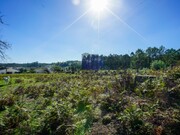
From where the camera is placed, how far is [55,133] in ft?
17.5

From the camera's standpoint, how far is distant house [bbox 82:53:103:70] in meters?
89.1

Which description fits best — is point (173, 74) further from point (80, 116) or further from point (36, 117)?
point (36, 117)

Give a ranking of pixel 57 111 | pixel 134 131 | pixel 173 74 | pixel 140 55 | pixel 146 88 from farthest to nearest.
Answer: pixel 140 55, pixel 173 74, pixel 146 88, pixel 57 111, pixel 134 131

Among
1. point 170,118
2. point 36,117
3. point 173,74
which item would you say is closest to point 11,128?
point 36,117

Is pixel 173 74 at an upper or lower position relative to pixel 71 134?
upper

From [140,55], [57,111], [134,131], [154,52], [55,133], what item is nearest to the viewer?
[134,131]

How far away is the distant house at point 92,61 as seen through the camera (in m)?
89.1

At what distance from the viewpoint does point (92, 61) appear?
91562mm

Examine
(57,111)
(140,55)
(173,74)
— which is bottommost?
(57,111)

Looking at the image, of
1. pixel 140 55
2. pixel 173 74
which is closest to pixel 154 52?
pixel 140 55

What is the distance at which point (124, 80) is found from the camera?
11305 mm

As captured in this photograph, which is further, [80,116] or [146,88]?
[146,88]

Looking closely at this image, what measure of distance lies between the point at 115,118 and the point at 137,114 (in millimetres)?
1147

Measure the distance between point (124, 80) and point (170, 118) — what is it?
6.20 metres
